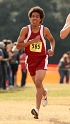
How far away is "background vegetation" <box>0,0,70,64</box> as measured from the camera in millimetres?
79312

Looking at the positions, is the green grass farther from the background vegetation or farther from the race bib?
the background vegetation

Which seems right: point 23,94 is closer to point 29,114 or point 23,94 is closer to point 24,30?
point 29,114

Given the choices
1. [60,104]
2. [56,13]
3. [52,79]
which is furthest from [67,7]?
[60,104]

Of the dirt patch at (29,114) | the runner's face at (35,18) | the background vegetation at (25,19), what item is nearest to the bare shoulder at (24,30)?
the runner's face at (35,18)

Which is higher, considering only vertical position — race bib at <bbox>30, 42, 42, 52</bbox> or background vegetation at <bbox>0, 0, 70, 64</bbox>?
race bib at <bbox>30, 42, 42, 52</bbox>

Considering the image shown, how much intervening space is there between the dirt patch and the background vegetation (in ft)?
217

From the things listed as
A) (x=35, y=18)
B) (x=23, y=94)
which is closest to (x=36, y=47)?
(x=35, y=18)

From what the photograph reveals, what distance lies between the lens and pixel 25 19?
81062 mm

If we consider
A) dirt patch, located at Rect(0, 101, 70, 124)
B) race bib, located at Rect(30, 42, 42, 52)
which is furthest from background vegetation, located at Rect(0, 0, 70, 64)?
race bib, located at Rect(30, 42, 42, 52)

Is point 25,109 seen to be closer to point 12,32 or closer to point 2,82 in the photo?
point 2,82

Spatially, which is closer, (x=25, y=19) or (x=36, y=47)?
(x=36, y=47)

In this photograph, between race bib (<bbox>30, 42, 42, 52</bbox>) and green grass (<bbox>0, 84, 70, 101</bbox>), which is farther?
green grass (<bbox>0, 84, 70, 101</bbox>)

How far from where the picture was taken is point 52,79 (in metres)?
32.9

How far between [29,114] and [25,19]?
7112 centimetres
